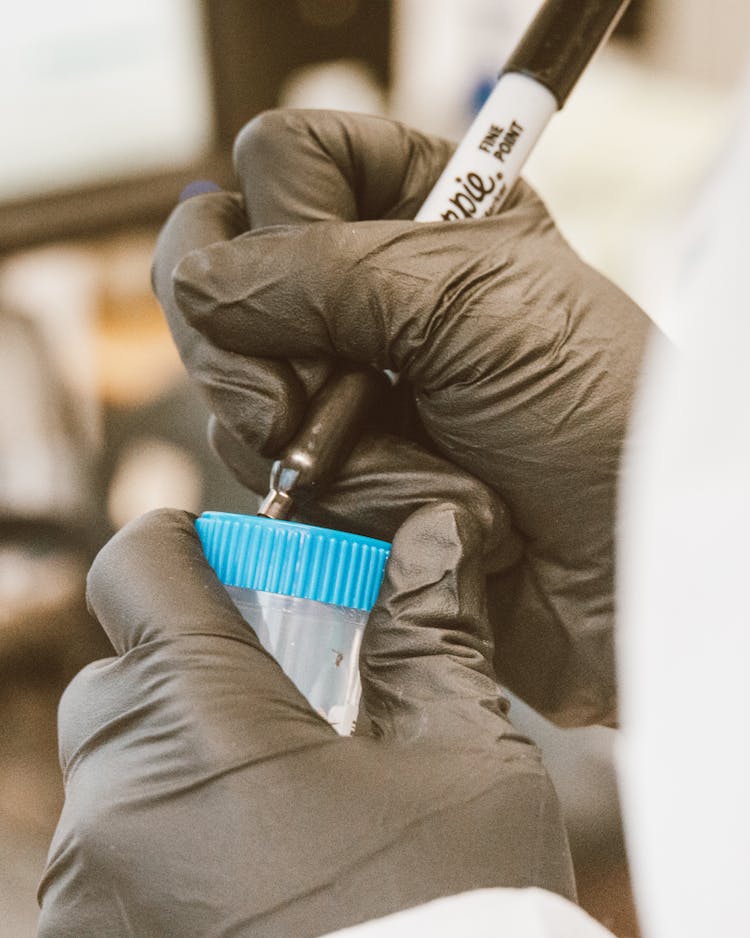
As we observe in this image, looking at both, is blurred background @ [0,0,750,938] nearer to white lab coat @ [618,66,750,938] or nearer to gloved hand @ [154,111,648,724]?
gloved hand @ [154,111,648,724]

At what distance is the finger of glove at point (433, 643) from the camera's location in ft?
1.68

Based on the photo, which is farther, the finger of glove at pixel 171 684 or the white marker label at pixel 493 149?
the white marker label at pixel 493 149

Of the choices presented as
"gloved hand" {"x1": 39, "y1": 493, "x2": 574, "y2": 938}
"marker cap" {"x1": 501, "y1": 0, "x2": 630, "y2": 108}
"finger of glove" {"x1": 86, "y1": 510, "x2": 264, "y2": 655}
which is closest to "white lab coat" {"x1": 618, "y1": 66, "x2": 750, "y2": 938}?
"gloved hand" {"x1": 39, "y1": 493, "x2": 574, "y2": 938}

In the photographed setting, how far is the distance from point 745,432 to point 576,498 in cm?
38

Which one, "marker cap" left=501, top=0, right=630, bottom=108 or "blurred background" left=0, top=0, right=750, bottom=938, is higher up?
"marker cap" left=501, top=0, right=630, bottom=108

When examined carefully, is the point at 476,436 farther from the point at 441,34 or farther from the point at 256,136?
the point at 441,34

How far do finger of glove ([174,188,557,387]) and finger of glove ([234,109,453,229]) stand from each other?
6cm

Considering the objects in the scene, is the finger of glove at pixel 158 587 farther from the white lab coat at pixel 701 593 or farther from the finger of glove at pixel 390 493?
the white lab coat at pixel 701 593

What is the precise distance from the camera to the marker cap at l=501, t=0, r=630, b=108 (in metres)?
0.64

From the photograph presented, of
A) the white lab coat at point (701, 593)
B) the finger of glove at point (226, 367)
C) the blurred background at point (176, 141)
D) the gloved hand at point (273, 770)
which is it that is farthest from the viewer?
the blurred background at point (176, 141)

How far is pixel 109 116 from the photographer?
5.48 ft

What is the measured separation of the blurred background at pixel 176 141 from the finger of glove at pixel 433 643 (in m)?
0.58

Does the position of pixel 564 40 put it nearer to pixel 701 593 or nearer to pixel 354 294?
pixel 354 294

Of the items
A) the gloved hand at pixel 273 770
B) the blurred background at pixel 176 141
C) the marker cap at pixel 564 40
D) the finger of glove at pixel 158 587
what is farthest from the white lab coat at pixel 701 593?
the blurred background at pixel 176 141
